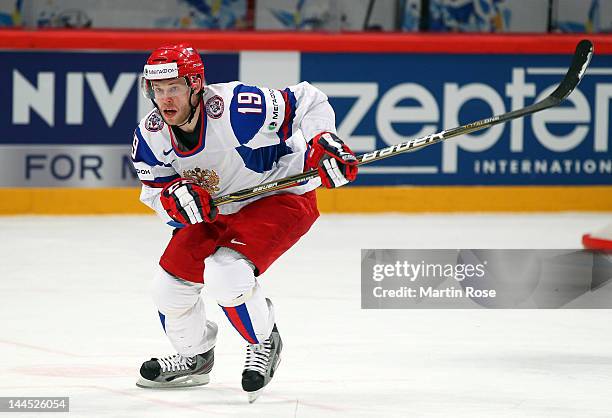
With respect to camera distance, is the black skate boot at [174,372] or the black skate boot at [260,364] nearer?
the black skate boot at [260,364]

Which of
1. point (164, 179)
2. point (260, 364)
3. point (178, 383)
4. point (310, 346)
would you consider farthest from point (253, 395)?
point (310, 346)

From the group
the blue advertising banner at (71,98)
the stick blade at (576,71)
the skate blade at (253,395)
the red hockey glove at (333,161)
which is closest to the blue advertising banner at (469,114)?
the blue advertising banner at (71,98)

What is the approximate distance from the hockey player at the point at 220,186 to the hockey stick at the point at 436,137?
6cm

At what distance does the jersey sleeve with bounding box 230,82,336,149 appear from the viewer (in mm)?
3703

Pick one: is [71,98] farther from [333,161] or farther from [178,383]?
[333,161]

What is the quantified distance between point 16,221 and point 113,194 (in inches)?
22.7

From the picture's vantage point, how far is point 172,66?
141 inches

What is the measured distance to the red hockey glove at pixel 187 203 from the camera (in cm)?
357

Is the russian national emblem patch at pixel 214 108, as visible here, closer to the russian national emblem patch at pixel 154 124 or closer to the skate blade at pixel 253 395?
the russian national emblem patch at pixel 154 124

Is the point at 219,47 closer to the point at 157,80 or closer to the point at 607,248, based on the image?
the point at 607,248

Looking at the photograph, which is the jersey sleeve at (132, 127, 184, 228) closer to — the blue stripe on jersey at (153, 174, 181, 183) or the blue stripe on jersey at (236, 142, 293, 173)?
the blue stripe on jersey at (153, 174, 181, 183)

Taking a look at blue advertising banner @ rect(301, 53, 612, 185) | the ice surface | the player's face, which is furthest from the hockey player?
blue advertising banner @ rect(301, 53, 612, 185)

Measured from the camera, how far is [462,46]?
25.3 feet

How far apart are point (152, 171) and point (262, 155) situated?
32cm
